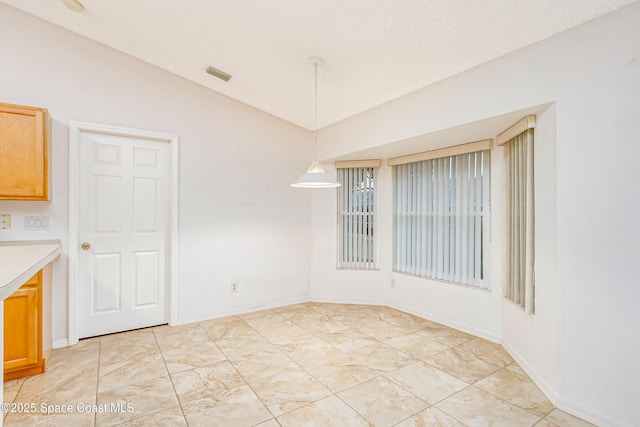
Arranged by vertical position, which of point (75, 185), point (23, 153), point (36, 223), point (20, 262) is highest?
point (23, 153)

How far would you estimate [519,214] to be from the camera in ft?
8.98

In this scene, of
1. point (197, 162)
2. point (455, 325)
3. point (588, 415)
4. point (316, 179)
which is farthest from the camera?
point (197, 162)

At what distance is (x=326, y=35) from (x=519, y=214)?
7.27ft

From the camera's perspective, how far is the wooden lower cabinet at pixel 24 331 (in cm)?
232

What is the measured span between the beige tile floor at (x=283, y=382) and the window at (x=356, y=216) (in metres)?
1.19

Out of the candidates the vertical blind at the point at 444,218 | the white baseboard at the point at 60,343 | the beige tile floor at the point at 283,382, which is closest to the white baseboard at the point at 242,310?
the beige tile floor at the point at 283,382

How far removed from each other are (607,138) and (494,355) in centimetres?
196

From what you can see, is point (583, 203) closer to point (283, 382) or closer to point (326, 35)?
point (326, 35)

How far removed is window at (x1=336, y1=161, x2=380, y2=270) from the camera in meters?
4.40

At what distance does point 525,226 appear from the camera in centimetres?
264

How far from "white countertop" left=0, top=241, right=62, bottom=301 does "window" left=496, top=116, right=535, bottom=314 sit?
124 inches

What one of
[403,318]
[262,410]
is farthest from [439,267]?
[262,410]

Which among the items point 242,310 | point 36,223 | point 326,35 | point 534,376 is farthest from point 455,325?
point 36,223

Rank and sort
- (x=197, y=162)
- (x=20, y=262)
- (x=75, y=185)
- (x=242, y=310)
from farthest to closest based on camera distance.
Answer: (x=242, y=310), (x=197, y=162), (x=75, y=185), (x=20, y=262)
